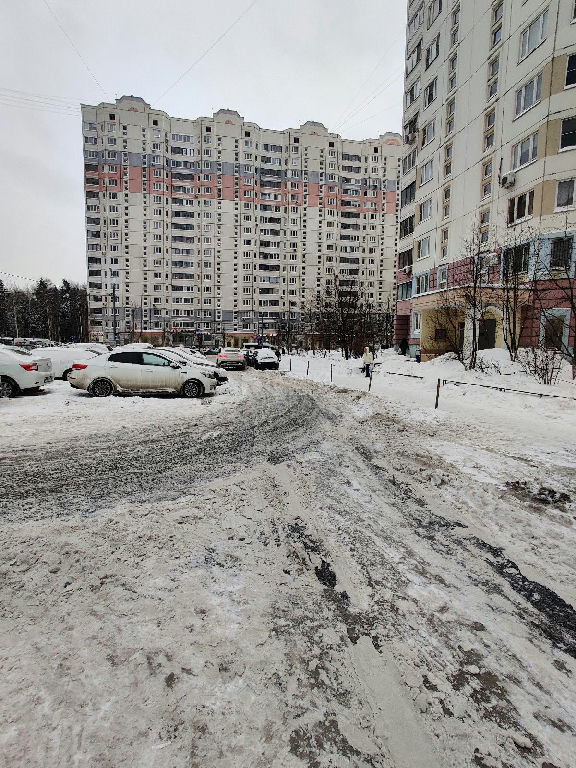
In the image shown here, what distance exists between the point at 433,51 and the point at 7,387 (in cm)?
3924

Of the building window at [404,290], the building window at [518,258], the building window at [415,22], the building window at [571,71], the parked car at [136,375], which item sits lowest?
the parked car at [136,375]

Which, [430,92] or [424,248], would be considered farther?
[424,248]

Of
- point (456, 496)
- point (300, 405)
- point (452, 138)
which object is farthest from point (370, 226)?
point (456, 496)

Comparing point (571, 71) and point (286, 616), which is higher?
A: point (571, 71)

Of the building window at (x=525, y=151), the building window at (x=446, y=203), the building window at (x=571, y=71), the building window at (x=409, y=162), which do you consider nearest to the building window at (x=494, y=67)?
the building window at (x=571, y=71)

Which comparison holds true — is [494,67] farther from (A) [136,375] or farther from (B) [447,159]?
(A) [136,375]

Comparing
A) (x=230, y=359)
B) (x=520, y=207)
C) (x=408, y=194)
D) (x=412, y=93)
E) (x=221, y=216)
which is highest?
(x=221, y=216)

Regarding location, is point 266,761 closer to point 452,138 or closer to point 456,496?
point 456,496

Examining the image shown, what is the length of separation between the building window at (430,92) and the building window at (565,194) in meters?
17.3

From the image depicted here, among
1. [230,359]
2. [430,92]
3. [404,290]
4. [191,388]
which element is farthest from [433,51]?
[191,388]

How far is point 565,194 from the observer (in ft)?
63.5

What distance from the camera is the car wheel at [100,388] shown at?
1188cm

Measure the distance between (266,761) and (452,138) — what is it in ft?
116

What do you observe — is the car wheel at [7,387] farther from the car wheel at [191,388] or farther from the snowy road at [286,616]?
the snowy road at [286,616]
